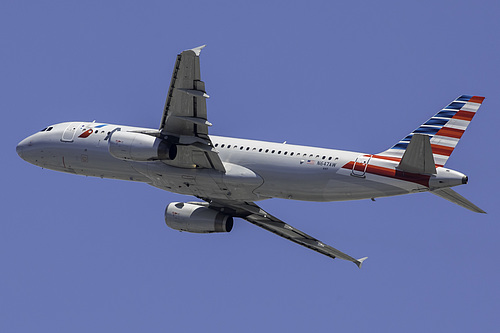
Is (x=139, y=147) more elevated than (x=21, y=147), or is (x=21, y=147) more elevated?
(x=21, y=147)

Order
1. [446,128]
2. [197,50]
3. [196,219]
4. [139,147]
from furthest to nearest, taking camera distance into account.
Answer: [196,219], [139,147], [446,128], [197,50]

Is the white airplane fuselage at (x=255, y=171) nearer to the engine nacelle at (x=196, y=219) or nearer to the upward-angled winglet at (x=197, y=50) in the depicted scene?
the engine nacelle at (x=196, y=219)

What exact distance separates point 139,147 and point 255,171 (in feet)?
19.0

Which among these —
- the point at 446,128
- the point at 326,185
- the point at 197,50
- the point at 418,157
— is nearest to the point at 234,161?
the point at 326,185

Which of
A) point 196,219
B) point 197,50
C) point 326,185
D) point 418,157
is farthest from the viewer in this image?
point 196,219

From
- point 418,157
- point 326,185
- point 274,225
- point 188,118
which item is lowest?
point 274,225

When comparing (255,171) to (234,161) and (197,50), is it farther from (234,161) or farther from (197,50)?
(197,50)

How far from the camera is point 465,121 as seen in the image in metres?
43.2

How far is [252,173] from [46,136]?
12.7 metres

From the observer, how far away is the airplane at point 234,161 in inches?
1636

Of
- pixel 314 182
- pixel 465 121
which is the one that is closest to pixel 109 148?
pixel 314 182

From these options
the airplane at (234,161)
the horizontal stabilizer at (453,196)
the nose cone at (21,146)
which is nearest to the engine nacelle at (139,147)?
the airplane at (234,161)

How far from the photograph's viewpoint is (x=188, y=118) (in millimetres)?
42594

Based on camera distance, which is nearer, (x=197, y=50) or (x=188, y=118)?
(x=197, y=50)
